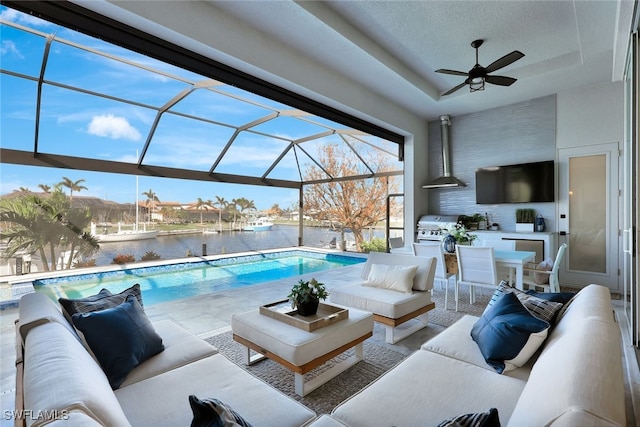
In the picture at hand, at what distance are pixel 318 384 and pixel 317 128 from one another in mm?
6090

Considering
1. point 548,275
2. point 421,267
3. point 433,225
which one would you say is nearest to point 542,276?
point 548,275

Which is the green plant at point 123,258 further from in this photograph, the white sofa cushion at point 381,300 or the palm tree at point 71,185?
the white sofa cushion at point 381,300

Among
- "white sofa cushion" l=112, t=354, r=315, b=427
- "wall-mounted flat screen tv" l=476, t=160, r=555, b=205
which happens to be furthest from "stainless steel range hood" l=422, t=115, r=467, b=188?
"white sofa cushion" l=112, t=354, r=315, b=427

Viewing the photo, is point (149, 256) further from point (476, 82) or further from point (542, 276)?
point (542, 276)

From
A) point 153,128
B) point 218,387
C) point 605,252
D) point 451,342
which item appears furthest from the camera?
point 153,128

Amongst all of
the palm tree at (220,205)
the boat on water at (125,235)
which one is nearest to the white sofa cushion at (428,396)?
the boat on water at (125,235)

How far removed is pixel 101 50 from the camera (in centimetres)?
405

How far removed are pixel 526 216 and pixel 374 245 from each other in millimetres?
4537

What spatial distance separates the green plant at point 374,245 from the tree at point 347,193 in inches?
10.3

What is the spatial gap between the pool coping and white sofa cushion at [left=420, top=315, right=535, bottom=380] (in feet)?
19.3

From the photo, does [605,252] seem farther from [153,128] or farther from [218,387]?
[153,128]

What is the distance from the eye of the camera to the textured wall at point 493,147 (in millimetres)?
5496

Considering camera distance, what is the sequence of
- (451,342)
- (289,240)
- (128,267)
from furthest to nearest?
(289,240) → (128,267) → (451,342)

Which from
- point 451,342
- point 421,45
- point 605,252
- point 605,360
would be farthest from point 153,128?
point 605,252
